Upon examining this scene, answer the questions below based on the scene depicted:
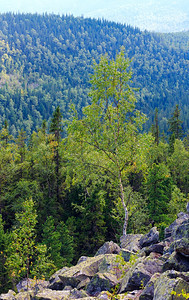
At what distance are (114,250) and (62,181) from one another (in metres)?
38.4

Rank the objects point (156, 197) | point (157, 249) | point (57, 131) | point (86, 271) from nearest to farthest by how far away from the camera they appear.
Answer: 1. point (157, 249)
2. point (86, 271)
3. point (156, 197)
4. point (57, 131)

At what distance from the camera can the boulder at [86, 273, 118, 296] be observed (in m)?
13.4

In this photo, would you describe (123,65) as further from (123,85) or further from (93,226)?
(93,226)

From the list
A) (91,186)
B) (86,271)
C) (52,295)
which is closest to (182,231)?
(86,271)

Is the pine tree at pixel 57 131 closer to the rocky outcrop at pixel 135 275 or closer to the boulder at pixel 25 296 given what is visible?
the rocky outcrop at pixel 135 275

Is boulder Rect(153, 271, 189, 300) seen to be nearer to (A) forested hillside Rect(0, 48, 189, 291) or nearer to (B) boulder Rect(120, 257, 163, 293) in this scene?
(B) boulder Rect(120, 257, 163, 293)

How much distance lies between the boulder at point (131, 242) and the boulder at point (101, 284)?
3887 mm

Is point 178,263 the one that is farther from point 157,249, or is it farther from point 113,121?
point 113,121

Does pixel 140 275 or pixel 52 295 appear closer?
pixel 140 275

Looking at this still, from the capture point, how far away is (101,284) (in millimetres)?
13578

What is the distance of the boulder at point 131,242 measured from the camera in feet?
58.2

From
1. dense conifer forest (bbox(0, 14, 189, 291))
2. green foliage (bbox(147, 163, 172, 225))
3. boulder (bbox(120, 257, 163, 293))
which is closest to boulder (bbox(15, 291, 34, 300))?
dense conifer forest (bbox(0, 14, 189, 291))

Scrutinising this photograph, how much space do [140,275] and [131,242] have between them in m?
7.33

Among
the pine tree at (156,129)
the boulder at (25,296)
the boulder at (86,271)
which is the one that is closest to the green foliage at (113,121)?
the boulder at (86,271)
